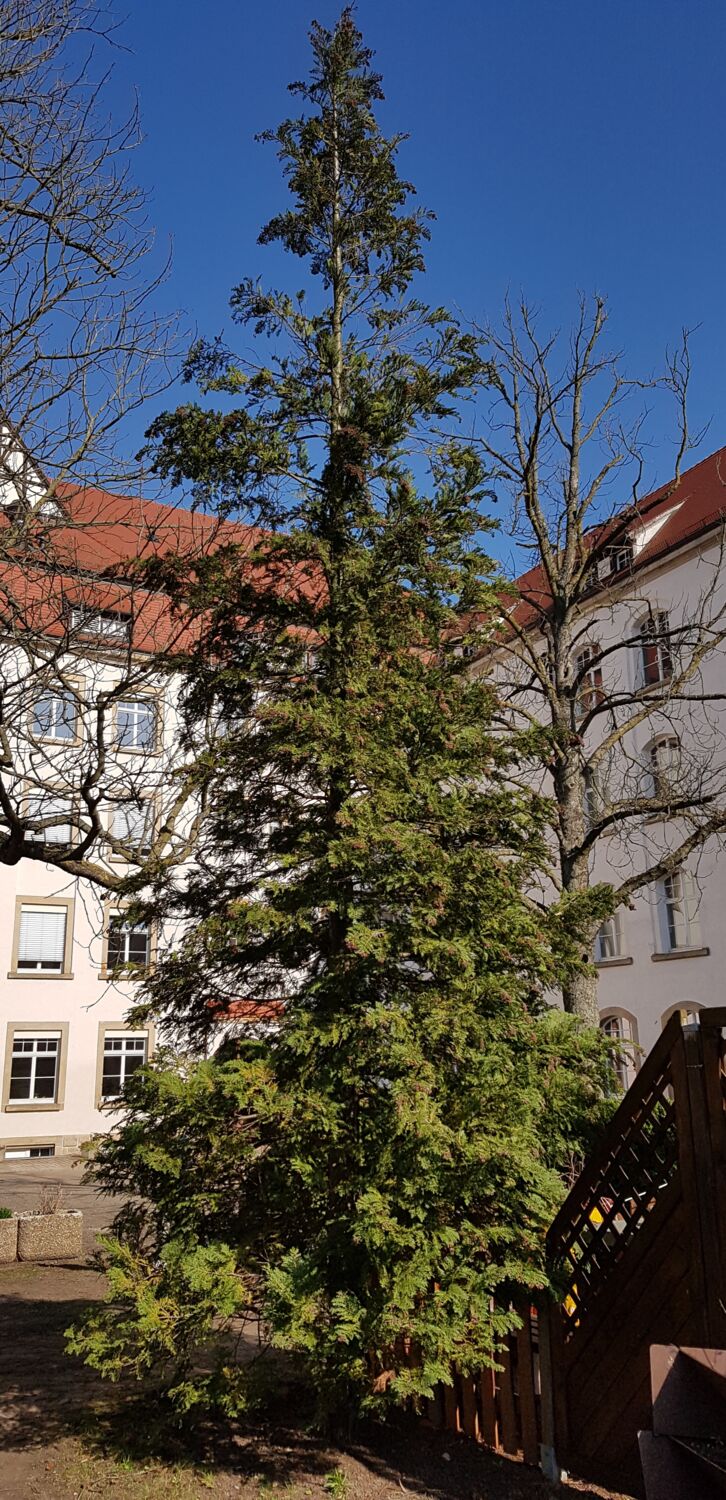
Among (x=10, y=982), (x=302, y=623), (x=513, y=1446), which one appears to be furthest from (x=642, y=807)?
(x=10, y=982)

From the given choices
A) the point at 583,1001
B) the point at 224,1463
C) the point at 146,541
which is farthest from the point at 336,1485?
the point at 583,1001

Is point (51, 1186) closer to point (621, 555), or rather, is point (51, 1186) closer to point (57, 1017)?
point (57, 1017)

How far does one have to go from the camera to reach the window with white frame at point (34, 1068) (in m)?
26.2

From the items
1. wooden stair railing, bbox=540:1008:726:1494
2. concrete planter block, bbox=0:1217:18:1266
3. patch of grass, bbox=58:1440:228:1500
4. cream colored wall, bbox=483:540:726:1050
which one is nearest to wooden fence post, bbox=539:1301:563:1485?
wooden stair railing, bbox=540:1008:726:1494

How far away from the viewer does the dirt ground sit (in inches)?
215

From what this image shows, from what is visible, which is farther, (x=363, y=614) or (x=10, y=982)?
(x=10, y=982)

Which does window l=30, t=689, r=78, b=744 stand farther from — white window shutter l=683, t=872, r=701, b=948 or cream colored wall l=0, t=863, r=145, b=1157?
white window shutter l=683, t=872, r=701, b=948

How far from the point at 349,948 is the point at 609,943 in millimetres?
22307

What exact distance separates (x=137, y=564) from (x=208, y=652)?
738 mm

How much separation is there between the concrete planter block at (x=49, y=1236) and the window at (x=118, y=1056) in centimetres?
1506

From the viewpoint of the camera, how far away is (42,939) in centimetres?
2747

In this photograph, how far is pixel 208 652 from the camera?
7055 mm

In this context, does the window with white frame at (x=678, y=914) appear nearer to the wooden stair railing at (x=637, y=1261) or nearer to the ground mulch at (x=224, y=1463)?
the wooden stair railing at (x=637, y=1261)

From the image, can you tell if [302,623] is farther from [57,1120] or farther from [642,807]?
[57,1120]
